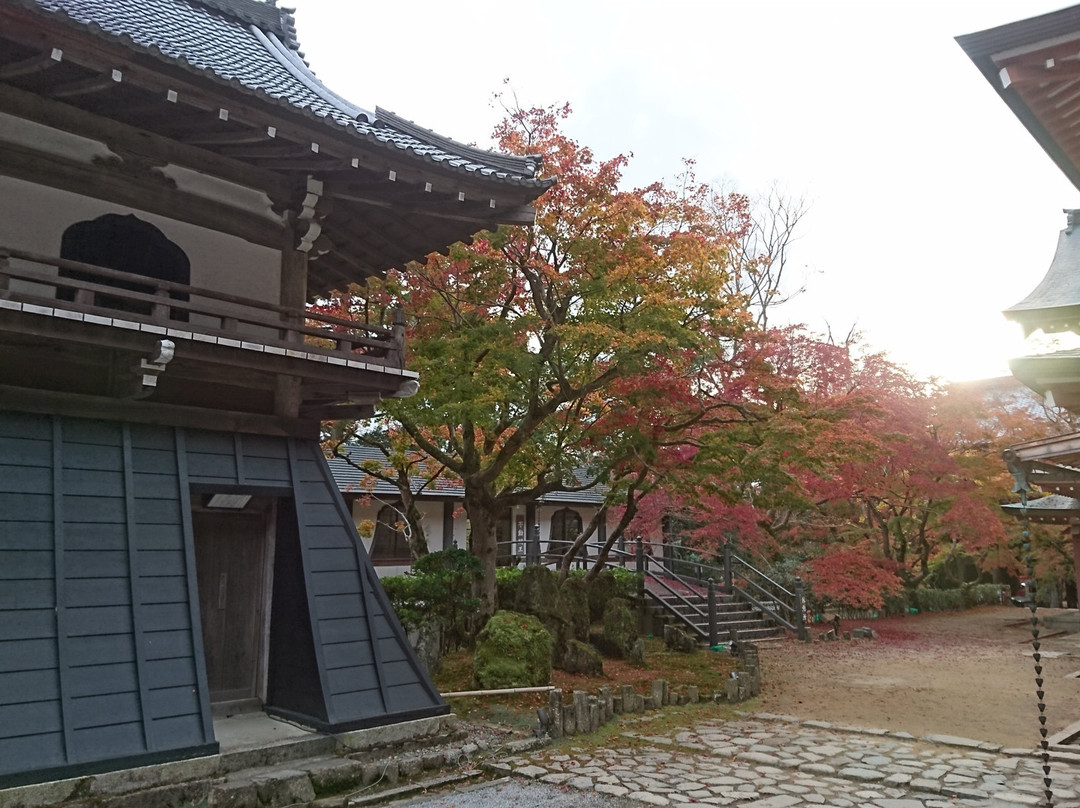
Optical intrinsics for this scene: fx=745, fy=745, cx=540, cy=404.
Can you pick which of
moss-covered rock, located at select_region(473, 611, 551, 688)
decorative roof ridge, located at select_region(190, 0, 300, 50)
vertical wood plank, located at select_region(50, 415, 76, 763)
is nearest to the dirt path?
moss-covered rock, located at select_region(473, 611, 551, 688)

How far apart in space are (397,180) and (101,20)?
333cm

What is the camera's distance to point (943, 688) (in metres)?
14.1

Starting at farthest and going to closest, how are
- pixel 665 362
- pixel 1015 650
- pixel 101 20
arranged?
pixel 1015 650 < pixel 665 362 < pixel 101 20

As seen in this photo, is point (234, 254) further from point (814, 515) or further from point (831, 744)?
point (814, 515)

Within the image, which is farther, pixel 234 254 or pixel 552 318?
pixel 552 318

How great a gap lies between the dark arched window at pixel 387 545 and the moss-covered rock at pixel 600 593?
7.58m

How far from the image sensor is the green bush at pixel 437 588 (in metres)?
13.1

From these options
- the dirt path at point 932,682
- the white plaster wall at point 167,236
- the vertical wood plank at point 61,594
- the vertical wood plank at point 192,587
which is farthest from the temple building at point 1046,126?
the vertical wood plank at point 61,594

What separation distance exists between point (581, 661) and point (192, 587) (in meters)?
8.47

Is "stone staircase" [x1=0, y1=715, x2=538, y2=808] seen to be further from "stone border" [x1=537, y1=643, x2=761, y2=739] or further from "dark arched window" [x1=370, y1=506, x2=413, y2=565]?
"dark arched window" [x1=370, y1=506, x2=413, y2=565]

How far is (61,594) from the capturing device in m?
6.93

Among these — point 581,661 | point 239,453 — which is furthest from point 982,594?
point 239,453

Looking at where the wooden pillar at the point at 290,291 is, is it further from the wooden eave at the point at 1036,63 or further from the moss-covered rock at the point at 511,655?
the wooden eave at the point at 1036,63

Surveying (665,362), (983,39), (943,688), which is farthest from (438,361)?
(943,688)
